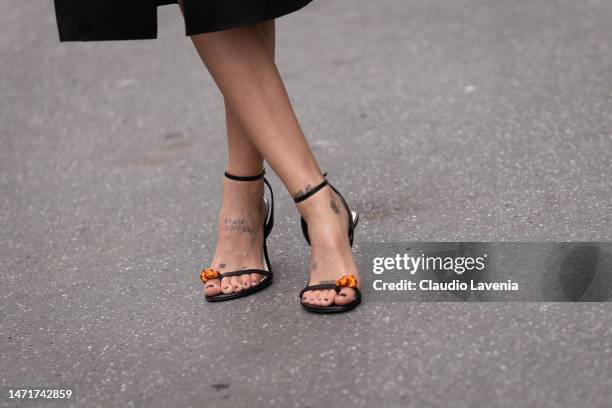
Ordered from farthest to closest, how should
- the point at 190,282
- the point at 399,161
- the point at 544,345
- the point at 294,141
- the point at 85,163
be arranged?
1. the point at 85,163
2. the point at 399,161
3. the point at 190,282
4. the point at 294,141
5. the point at 544,345

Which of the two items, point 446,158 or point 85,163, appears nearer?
point 446,158

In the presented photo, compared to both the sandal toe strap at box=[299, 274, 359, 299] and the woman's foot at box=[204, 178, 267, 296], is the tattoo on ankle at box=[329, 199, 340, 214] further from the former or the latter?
the woman's foot at box=[204, 178, 267, 296]

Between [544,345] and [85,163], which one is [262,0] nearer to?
[544,345]

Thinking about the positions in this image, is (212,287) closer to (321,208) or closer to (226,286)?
(226,286)

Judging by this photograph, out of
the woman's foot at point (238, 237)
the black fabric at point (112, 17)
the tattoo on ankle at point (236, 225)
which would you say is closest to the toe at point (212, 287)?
the woman's foot at point (238, 237)

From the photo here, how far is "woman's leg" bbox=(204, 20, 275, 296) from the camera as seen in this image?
2635 millimetres

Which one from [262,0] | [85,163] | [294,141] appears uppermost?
[262,0]

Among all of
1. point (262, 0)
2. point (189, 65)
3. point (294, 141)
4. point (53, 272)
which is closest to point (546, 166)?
point (294, 141)

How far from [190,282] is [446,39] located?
2.52m

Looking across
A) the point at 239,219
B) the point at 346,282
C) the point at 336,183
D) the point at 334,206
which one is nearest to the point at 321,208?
the point at 334,206

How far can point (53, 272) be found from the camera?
119 inches

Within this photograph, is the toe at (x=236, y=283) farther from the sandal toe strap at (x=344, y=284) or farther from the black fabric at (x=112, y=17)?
the black fabric at (x=112, y=17)

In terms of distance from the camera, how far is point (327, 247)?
247cm

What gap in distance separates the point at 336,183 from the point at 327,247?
98 centimetres
